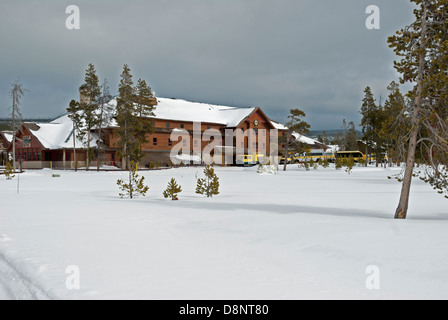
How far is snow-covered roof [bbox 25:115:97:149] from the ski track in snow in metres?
47.7

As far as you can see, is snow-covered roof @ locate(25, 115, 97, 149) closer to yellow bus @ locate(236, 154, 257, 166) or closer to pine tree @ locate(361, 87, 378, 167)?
yellow bus @ locate(236, 154, 257, 166)

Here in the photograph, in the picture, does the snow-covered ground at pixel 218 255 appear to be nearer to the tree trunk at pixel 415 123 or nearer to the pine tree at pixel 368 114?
the tree trunk at pixel 415 123

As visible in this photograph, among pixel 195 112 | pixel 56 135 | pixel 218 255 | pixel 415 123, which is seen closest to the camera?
pixel 218 255

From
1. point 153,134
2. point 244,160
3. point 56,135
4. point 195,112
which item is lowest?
point 244,160

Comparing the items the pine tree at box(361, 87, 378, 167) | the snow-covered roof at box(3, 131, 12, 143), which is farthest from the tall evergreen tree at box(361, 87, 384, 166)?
the snow-covered roof at box(3, 131, 12, 143)

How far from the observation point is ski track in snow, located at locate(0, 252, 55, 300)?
523cm

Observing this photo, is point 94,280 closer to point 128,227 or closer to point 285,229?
point 128,227

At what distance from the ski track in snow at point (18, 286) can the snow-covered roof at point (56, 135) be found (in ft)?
157

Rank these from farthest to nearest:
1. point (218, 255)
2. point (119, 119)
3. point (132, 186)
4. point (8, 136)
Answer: point (8, 136)
point (119, 119)
point (132, 186)
point (218, 255)

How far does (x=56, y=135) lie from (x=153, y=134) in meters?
14.0

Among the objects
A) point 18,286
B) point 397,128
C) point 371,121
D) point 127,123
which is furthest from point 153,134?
point 18,286

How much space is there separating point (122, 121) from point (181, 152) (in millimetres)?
14838

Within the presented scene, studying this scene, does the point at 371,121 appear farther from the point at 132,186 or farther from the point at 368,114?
the point at 132,186

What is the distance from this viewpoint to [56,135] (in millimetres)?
55375
